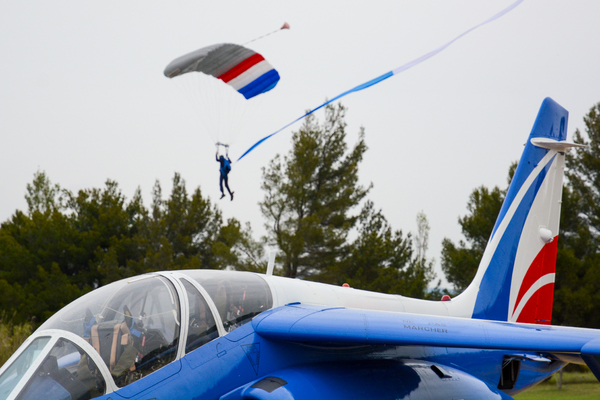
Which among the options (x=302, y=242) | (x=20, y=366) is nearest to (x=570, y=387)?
(x=302, y=242)

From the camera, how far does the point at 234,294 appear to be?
5.29 meters

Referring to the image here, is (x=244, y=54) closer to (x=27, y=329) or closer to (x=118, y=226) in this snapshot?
(x=27, y=329)

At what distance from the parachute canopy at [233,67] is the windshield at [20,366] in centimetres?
705

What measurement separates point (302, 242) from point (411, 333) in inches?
789

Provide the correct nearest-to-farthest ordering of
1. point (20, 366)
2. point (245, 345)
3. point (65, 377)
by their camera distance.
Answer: point (65, 377) → point (20, 366) → point (245, 345)

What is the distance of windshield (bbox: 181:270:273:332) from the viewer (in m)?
5.10

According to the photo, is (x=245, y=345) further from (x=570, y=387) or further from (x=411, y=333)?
(x=570, y=387)

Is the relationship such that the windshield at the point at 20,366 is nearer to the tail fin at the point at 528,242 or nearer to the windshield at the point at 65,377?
the windshield at the point at 65,377

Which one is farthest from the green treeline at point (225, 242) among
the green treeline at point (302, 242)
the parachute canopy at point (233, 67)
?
the parachute canopy at point (233, 67)

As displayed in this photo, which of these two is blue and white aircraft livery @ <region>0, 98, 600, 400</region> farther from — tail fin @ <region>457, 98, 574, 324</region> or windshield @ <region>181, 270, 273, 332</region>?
tail fin @ <region>457, 98, 574, 324</region>

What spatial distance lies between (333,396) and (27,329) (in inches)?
522

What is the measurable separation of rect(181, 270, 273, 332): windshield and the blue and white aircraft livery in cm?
1

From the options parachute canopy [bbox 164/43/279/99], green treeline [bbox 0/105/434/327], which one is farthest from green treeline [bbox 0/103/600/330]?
parachute canopy [bbox 164/43/279/99]

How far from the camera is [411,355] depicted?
6.04 m
